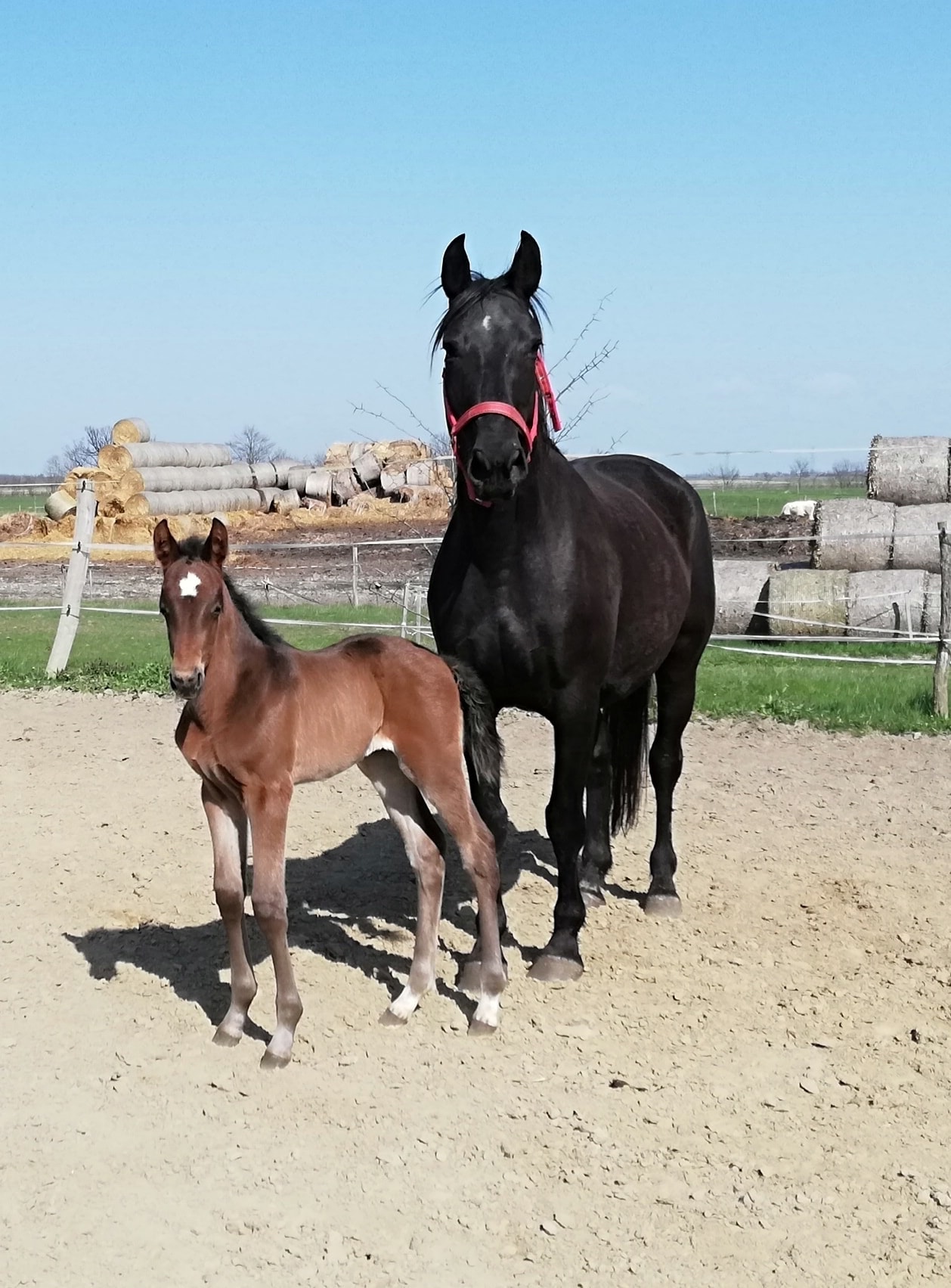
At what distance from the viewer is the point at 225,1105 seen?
12.8 ft

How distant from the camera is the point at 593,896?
5.94m

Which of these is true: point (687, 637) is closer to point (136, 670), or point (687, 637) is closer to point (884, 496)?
point (136, 670)

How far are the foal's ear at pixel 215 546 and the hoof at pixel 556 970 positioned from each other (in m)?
2.01

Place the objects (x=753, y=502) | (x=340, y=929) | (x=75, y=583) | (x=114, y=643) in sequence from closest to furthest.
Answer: (x=340, y=929) < (x=75, y=583) < (x=114, y=643) < (x=753, y=502)

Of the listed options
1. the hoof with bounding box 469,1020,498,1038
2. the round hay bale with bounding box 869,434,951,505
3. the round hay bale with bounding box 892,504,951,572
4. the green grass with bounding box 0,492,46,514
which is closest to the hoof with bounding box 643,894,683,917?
the hoof with bounding box 469,1020,498,1038

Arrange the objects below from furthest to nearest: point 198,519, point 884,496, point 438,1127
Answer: point 198,519 < point 884,496 < point 438,1127

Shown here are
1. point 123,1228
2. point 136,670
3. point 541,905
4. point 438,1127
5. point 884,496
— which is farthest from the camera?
point 884,496

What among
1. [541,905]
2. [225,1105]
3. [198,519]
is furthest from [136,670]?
[198,519]

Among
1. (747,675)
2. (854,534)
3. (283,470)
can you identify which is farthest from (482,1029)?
(283,470)

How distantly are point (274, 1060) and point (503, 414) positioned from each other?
2.23 m

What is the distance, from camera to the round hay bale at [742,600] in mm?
13320

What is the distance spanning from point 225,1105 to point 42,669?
27.6 feet

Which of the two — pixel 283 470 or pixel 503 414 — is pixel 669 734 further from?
pixel 283 470

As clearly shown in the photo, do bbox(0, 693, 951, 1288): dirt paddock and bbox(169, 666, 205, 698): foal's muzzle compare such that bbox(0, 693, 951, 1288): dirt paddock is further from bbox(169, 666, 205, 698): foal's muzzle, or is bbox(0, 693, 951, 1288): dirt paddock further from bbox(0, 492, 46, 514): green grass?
bbox(0, 492, 46, 514): green grass
